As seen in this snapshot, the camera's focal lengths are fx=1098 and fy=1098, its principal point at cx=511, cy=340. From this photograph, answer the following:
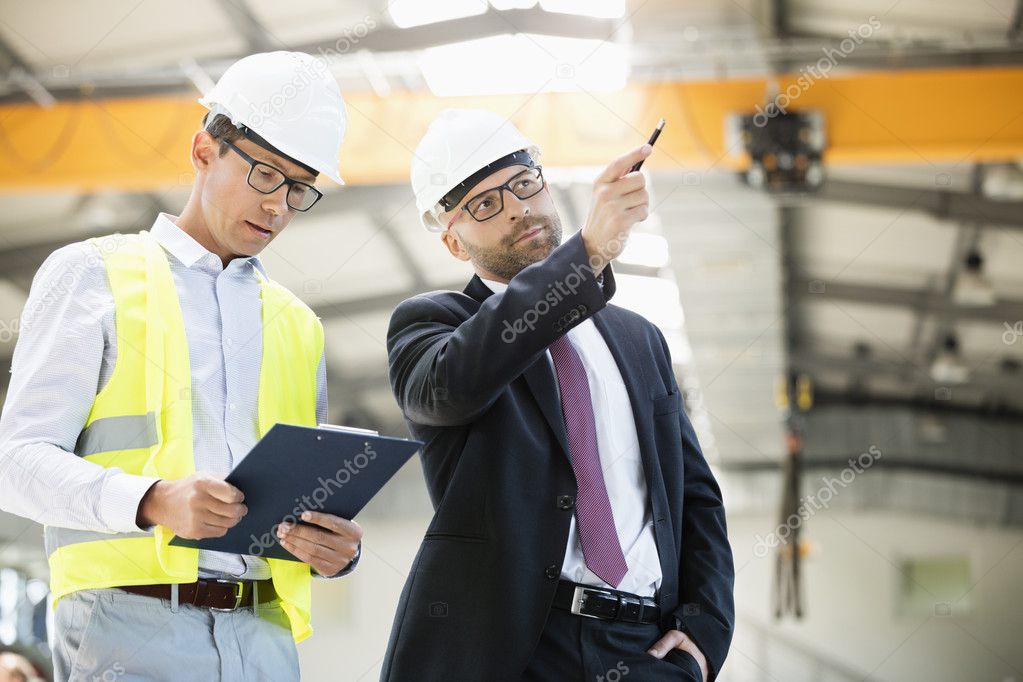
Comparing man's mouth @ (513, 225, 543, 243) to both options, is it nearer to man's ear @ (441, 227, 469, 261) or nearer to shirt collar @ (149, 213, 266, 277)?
man's ear @ (441, 227, 469, 261)

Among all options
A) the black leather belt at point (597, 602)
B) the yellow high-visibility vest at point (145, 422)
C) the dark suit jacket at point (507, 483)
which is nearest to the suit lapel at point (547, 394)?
the dark suit jacket at point (507, 483)

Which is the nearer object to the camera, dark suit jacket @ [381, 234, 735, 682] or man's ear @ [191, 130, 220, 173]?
dark suit jacket @ [381, 234, 735, 682]

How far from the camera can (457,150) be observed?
8.16ft

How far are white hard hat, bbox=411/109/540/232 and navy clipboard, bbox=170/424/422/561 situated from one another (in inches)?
33.8

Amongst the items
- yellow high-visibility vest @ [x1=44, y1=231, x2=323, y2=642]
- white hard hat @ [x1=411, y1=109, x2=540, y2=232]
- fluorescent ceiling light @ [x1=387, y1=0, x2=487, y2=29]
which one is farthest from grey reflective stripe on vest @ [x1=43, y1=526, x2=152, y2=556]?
fluorescent ceiling light @ [x1=387, y1=0, x2=487, y2=29]

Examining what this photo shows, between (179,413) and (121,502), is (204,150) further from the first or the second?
(121,502)

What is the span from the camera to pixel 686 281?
10719mm

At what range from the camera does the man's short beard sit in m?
2.38

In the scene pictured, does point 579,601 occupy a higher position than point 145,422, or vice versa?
point 145,422

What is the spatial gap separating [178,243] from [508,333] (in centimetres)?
74

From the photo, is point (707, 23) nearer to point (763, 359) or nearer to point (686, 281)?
point (686, 281)

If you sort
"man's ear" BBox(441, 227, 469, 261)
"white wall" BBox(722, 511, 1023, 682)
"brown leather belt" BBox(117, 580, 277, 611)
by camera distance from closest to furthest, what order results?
"brown leather belt" BBox(117, 580, 277, 611), "man's ear" BBox(441, 227, 469, 261), "white wall" BBox(722, 511, 1023, 682)

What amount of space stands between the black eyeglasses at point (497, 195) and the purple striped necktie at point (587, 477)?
36cm

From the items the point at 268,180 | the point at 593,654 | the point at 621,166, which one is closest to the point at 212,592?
the point at 593,654
